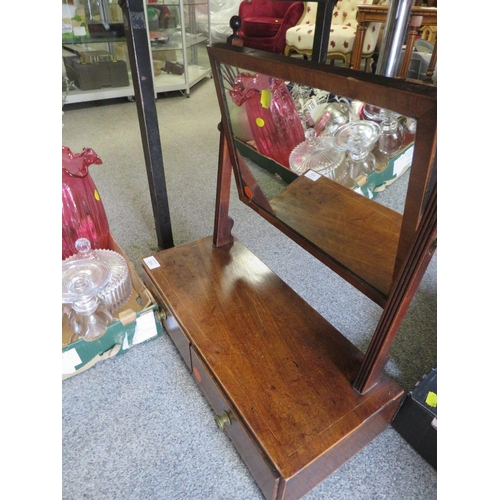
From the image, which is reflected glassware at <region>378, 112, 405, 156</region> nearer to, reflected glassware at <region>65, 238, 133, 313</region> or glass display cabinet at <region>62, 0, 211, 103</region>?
reflected glassware at <region>65, 238, 133, 313</region>

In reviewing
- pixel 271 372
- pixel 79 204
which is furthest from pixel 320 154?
pixel 79 204

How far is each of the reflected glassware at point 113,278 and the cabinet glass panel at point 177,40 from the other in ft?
7.57

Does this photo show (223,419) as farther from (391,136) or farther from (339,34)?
(339,34)

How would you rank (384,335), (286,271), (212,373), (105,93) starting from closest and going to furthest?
(384,335), (212,373), (286,271), (105,93)

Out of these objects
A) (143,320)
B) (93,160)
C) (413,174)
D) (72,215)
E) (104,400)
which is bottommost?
(104,400)

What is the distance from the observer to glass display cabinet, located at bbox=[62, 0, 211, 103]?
2.62m

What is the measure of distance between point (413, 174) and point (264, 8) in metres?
3.78

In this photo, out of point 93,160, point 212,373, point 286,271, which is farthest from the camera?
point 286,271

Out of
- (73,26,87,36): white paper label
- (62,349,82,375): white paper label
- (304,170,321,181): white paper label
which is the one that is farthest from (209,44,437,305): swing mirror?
(73,26,87,36): white paper label

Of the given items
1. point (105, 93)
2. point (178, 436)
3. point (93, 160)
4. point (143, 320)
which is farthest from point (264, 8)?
point (178, 436)

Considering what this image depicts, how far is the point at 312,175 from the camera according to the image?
814 millimetres

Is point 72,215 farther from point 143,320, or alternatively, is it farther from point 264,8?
point 264,8

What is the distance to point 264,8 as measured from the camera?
351 cm

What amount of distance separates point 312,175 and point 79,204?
69cm
